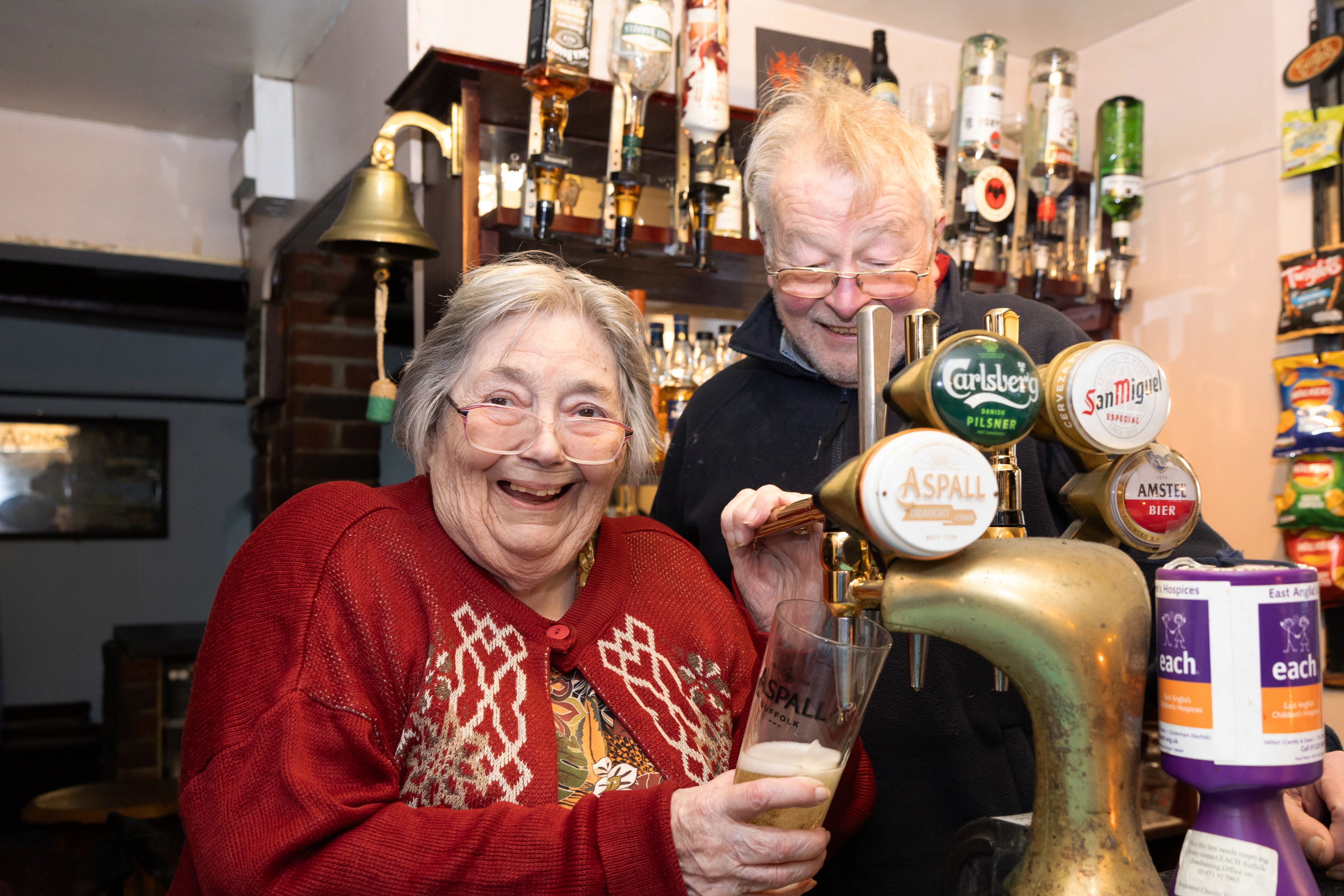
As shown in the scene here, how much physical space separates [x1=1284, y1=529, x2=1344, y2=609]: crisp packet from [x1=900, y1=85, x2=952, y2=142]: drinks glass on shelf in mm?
1420

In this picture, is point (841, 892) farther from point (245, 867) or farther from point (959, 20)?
point (959, 20)

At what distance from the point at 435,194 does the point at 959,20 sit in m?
1.72

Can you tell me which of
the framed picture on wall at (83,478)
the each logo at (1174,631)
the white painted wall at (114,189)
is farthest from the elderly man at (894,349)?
the framed picture on wall at (83,478)

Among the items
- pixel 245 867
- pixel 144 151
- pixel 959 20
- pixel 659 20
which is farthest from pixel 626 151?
pixel 144 151

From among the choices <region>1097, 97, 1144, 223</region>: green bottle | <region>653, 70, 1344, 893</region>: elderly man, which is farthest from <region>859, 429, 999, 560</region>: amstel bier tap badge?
<region>1097, 97, 1144, 223</region>: green bottle

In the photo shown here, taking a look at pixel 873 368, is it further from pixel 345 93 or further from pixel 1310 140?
pixel 345 93

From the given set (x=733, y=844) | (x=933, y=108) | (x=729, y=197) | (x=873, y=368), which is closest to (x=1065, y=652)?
(x=873, y=368)

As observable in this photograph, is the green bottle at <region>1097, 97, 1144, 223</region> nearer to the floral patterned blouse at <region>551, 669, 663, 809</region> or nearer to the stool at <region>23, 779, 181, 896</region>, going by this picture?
the floral patterned blouse at <region>551, 669, 663, 809</region>

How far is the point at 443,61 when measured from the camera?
2.27 meters

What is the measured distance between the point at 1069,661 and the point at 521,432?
73 cm

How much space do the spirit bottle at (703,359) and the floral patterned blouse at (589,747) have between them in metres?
1.64

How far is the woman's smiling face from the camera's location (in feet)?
4.03

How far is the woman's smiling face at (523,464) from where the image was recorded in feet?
4.03

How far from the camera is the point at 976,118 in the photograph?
2.74 m
